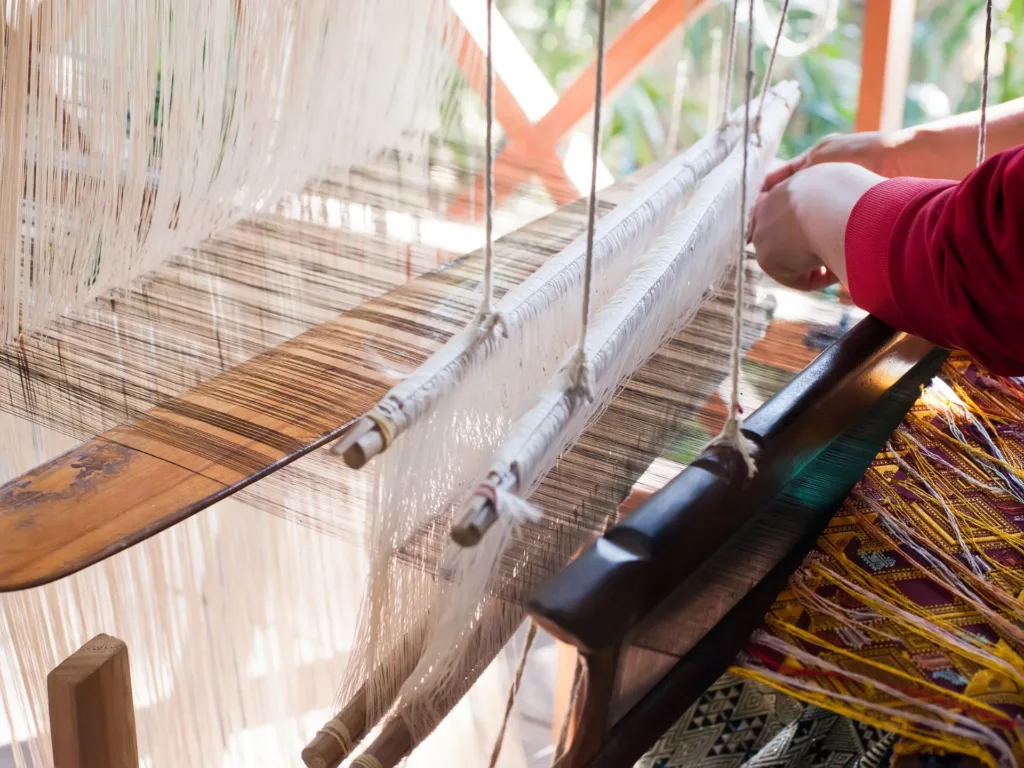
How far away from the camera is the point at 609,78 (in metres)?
1.99

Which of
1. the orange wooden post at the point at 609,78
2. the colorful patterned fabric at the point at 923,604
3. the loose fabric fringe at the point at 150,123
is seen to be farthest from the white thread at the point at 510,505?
the orange wooden post at the point at 609,78

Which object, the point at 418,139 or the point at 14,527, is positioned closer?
the point at 14,527

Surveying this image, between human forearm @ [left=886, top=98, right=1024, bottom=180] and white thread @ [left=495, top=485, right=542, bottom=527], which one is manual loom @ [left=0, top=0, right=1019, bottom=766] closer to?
white thread @ [left=495, top=485, right=542, bottom=527]

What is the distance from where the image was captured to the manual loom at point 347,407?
2.17 feet

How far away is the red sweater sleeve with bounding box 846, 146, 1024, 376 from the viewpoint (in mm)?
711

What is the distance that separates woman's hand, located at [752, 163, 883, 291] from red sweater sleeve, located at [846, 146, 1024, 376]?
3cm

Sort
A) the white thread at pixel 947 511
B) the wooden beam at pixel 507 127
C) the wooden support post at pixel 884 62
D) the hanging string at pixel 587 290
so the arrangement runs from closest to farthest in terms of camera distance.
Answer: the hanging string at pixel 587 290 < the white thread at pixel 947 511 < the wooden beam at pixel 507 127 < the wooden support post at pixel 884 62

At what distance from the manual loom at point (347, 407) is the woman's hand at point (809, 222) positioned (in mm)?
52

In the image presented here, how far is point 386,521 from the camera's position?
0.69 metres

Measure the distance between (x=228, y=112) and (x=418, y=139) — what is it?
1.29 feet

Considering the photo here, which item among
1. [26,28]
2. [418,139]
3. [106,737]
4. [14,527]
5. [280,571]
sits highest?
[26,28]

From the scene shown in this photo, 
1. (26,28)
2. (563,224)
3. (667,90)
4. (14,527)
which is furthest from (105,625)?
(667,90)

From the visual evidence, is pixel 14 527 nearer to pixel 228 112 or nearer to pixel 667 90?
pixel 228 112

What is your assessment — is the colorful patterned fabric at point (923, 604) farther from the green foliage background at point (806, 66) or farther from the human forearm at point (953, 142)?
the green foliage background at point (806, 66)
